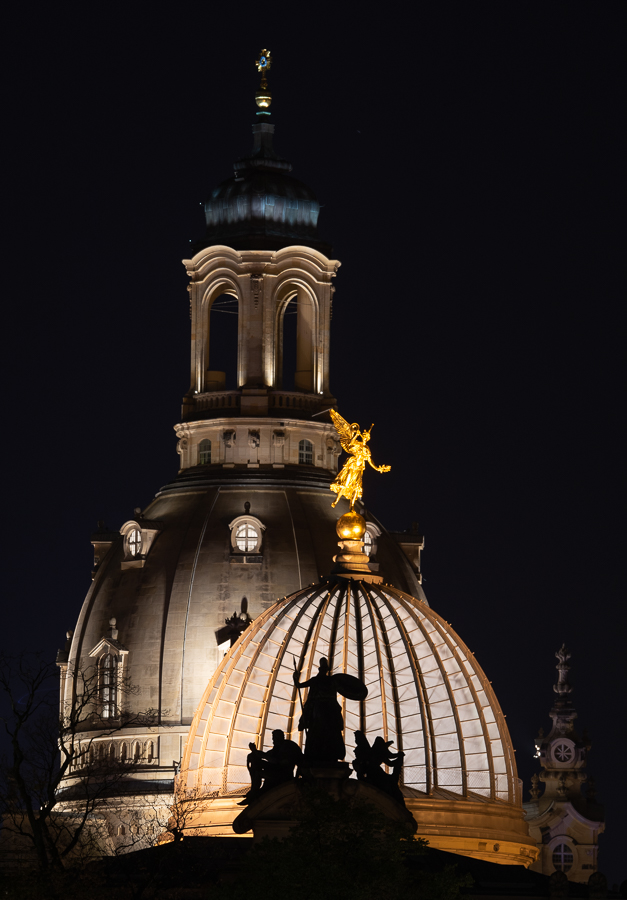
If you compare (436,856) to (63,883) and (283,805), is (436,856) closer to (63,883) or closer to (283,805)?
(283,805)

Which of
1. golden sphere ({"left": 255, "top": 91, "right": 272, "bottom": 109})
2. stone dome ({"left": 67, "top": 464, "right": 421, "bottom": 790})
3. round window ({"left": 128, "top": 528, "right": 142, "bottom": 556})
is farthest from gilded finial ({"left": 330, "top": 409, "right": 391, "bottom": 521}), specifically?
golden sphere ({"left": 255, "top": 91, "right": 272, "bottom": 109})

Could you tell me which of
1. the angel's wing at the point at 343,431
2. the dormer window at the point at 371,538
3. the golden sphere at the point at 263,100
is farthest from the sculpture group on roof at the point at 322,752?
the golden sphere at the point at 263,100

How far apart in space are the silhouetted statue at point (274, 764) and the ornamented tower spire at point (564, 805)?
142 feet

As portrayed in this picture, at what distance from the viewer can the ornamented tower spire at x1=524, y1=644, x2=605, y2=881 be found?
506 feet

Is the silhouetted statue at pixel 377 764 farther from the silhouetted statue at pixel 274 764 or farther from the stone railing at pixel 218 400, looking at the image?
the stone railing at pixel 218 400

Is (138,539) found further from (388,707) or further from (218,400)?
(388,707)

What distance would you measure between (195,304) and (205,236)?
364cm

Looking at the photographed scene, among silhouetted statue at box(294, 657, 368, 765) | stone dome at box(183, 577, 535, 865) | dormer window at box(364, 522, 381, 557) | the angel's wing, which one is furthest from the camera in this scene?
dormer window at box(364, 522, 381, 557)

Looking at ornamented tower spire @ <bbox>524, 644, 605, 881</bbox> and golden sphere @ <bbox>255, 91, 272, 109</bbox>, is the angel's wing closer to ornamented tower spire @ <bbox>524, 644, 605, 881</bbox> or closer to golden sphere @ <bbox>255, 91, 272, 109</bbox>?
ornamented tower spire @ <bbox>524, 644, 605, 881</bbox>

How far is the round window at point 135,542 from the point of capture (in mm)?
147875

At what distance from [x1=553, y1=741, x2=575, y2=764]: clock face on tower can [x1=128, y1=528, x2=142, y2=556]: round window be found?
1012 inches

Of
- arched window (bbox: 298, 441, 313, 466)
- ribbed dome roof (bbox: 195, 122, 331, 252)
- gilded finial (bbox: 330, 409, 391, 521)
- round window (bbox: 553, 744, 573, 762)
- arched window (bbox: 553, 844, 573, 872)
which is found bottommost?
arched window (bbox: 553, 844, 573, 872)

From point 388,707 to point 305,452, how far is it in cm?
3402

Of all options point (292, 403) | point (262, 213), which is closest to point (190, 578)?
point (292, 403)
